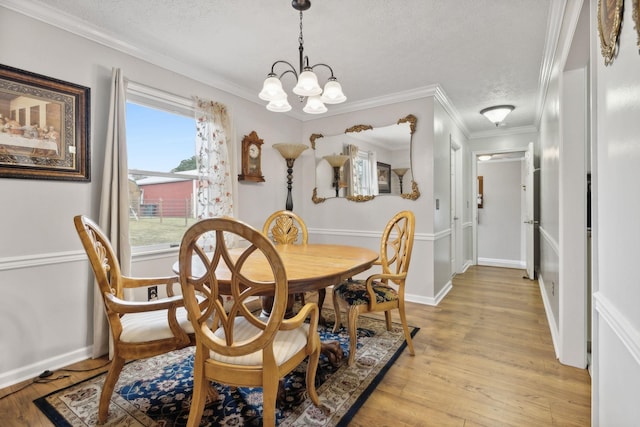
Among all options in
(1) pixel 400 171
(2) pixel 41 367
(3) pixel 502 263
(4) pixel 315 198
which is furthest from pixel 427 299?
(2) pixel 41 367

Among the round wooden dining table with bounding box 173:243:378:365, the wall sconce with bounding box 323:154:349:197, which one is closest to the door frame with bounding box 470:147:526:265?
the wall sconce with bounding box 323:154:349:197

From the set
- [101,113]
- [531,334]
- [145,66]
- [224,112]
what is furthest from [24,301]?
[531,334]

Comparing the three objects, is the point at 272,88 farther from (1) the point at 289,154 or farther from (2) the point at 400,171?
(2) the point at 400,171

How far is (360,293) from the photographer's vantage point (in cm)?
219

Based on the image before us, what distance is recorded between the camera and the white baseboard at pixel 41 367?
1.90m

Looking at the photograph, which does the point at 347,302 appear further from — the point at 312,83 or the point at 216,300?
the point at 312,83

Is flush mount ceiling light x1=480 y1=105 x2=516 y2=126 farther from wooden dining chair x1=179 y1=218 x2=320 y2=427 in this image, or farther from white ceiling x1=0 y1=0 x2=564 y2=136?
wooden dining chair x1=179 y1=218 x2=320 y2=427

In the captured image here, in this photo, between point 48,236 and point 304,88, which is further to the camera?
point 48,236

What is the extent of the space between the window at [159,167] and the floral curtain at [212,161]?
0.14m

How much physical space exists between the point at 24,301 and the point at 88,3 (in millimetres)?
Result: 1961

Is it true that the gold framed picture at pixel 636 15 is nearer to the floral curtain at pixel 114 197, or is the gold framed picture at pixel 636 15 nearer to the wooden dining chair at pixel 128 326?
the wooden dining chair at pixel 128 326

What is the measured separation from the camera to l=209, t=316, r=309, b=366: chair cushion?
4.22 feet

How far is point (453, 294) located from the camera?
385 centimetres

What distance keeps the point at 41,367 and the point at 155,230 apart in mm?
1188
